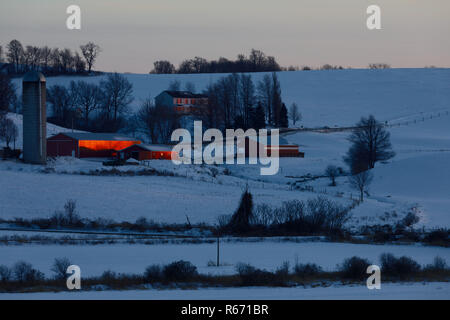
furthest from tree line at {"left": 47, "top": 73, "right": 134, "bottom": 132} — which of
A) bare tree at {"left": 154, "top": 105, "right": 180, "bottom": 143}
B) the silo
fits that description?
the silo

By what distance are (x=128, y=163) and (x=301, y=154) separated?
18.1m

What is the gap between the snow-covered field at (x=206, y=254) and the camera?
17.4 m

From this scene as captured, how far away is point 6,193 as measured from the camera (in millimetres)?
30000

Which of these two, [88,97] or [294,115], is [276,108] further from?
[88,97]

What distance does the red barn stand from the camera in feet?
165

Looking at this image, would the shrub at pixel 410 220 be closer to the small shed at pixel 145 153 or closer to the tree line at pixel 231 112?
the small shed at pixel 145 153

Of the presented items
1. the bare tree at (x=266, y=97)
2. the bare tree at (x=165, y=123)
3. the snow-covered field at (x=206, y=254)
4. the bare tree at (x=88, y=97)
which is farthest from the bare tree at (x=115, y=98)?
the snow-covered field at (x=206, y=254)

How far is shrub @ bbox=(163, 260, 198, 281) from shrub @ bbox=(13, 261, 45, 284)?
302 centimetres

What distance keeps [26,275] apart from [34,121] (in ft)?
88.0

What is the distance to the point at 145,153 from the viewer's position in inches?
1980

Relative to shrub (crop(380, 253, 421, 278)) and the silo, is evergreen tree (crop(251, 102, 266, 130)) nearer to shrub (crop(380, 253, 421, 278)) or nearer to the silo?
the silo

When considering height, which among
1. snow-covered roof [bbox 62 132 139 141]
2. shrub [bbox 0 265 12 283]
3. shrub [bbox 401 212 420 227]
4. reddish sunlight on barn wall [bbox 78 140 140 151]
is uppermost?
snow-covered roof [bbox 62 132 139 141]

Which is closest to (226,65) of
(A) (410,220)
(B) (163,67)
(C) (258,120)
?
(B) (163,67)
